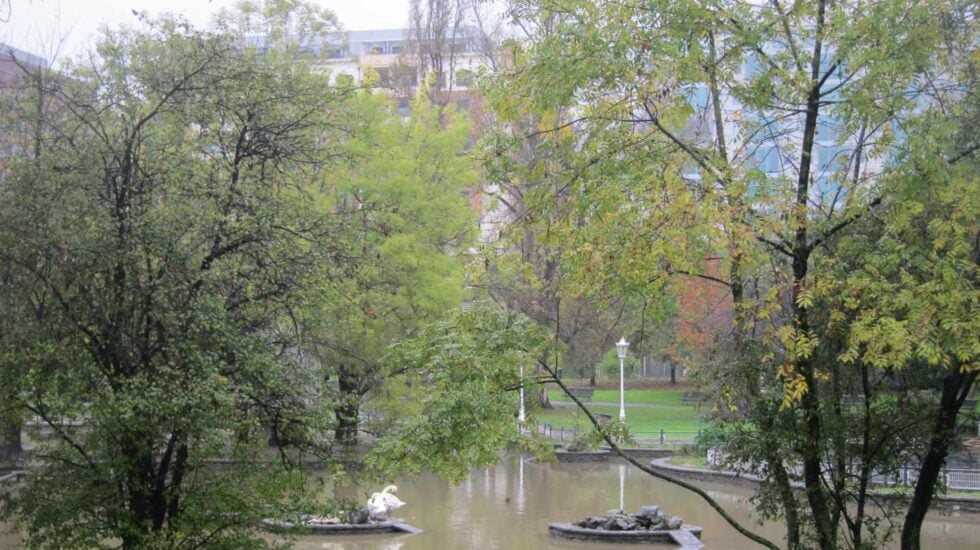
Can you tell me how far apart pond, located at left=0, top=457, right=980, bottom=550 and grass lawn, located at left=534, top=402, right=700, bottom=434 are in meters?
12.3

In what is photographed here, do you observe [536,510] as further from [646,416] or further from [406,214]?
[646,416]

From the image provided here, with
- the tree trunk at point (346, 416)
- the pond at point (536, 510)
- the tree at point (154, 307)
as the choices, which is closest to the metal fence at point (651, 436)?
the pond at point (536, 510)

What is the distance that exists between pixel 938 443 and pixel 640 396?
167 feet

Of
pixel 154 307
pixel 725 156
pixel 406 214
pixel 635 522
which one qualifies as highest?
pixel 406 214

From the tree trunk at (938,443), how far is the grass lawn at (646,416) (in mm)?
30254

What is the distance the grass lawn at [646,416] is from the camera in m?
45.6

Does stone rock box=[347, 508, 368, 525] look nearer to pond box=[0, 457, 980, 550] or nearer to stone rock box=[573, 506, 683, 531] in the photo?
pond box=[0, 457, 980, 550]

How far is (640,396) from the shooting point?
62375 millimetres

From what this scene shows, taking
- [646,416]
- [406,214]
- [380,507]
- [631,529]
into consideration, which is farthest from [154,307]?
[646,416]

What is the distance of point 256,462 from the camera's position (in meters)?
13.0

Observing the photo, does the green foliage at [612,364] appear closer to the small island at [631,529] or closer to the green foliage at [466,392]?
the small island at [631,529]

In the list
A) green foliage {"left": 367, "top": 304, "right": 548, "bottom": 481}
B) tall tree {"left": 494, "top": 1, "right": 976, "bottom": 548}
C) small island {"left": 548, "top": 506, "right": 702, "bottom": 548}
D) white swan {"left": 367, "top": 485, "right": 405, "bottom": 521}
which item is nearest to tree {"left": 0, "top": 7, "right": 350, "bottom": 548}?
green foliage {"left": 367, "top": 304, "right": 548, "bottom": 481}

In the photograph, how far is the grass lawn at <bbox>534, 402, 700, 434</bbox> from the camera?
1794 inches

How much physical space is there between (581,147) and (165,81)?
18.9 feet
